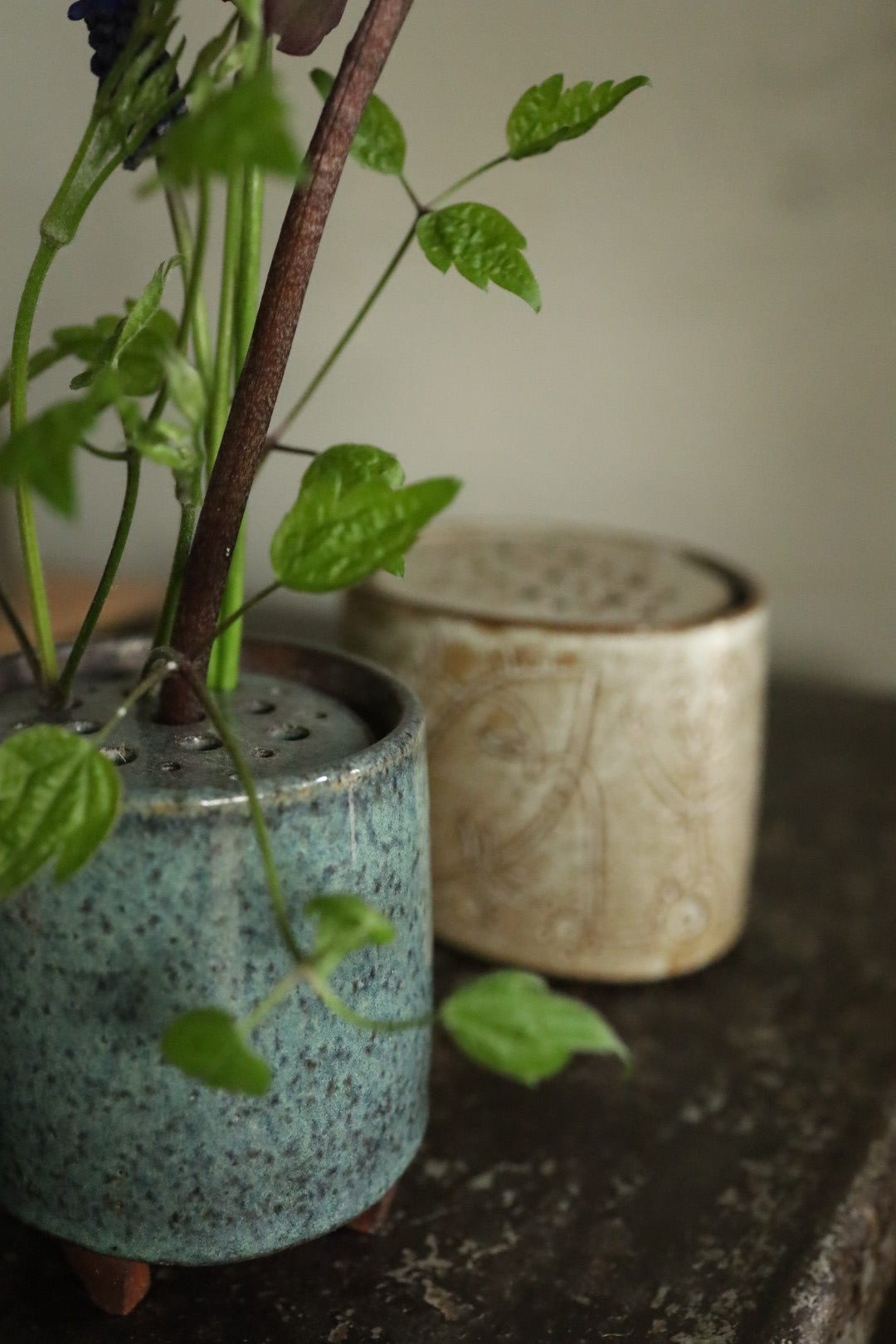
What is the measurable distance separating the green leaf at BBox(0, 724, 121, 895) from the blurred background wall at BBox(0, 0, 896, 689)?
346 mm

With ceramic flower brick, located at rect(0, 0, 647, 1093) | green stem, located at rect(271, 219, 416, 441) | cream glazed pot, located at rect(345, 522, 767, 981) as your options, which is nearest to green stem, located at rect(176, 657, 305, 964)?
ceramic flower brick, located at rect(0, 0, 647, 1093)

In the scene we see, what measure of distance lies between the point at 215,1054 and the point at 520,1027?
72 millimetres

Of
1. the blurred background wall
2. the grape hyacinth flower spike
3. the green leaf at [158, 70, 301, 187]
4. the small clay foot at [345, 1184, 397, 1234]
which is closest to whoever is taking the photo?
the green leaf at [158, 70, 301, 187]

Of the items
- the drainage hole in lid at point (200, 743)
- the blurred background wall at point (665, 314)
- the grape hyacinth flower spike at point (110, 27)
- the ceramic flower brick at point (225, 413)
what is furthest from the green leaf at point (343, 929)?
the blurred background wall at point (665, 314)

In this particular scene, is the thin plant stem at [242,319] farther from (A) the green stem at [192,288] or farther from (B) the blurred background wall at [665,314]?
(B) the blurred background wall at [665,314]

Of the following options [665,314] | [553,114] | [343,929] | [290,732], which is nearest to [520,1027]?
[343,929]

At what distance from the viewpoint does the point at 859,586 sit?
36.1 inches

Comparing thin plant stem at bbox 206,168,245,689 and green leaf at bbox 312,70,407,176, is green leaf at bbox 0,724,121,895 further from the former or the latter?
green leaf at bbox 312,70,407,176

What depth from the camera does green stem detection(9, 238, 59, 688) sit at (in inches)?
13.8

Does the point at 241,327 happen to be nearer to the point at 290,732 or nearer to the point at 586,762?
the point at 290,732

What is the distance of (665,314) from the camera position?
2.84 feet

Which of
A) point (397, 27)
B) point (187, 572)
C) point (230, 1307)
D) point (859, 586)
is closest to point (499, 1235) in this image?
point (230, 1307)

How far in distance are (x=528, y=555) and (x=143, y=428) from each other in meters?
0.42

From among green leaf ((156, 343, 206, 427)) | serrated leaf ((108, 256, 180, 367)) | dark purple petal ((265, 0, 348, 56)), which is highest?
dark purple petal ((265, 0, 348, 56))
